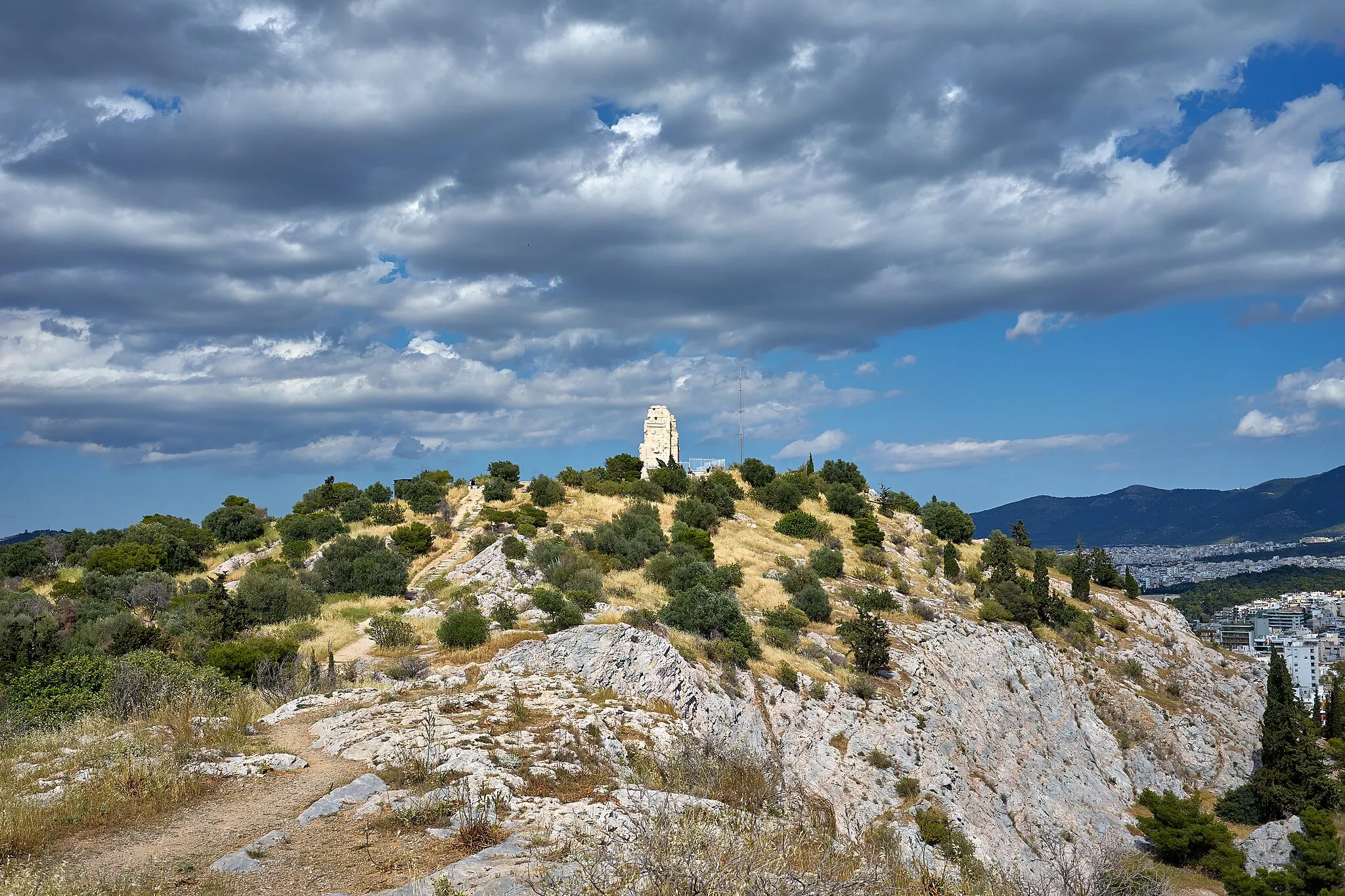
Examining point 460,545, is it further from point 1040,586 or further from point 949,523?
point 949,523

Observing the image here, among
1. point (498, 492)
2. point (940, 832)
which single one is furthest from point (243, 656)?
point (498, 492)

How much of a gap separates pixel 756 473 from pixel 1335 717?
41620 millimetres

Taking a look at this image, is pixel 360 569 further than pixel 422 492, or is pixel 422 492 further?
pixel 422 492

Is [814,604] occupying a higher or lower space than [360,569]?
lower

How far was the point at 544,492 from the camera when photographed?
5069 centimetres

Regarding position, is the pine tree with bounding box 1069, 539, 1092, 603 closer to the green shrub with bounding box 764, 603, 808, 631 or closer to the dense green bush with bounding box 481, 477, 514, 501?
the green shrub with bounding box 764, 603, 808, 631

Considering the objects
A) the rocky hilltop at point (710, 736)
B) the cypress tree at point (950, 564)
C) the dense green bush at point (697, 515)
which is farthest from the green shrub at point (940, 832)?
the cypress tree at point (950, 564)

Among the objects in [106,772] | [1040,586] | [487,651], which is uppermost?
[106,772]

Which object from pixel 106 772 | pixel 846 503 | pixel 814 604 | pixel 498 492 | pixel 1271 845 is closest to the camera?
pixel 106 772

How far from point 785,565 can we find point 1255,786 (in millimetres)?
24189

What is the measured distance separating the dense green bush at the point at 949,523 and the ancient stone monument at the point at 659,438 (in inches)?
931

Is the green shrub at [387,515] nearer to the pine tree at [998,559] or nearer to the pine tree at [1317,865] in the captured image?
the pine tree at [998,559]

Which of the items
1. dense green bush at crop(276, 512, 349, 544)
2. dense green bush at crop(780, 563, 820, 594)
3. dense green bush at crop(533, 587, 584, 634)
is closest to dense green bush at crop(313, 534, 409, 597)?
dense green bush at crop(276, 512, 349, 544)

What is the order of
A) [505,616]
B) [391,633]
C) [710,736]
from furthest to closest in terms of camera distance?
[505,616]
[391,633]
[710,736]
